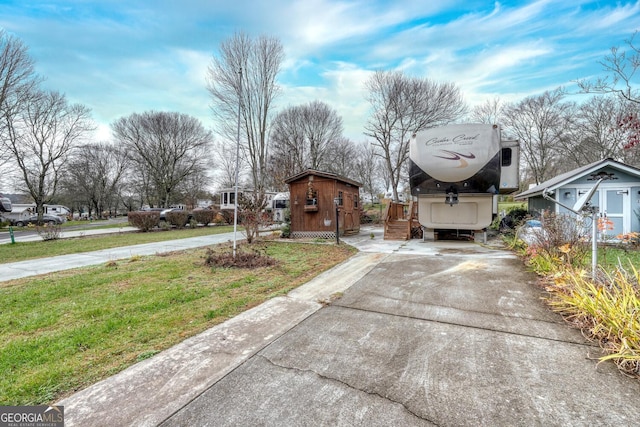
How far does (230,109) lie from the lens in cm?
1408

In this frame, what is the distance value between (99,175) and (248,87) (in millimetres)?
31651

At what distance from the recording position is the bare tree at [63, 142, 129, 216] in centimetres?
3212

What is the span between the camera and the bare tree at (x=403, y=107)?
1858cm

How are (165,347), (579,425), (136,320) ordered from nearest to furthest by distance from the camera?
(579,425) → (165,347) → (136,320)

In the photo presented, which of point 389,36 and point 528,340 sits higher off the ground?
point 389,36

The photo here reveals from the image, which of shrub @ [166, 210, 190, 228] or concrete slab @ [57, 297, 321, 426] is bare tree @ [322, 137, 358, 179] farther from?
concrete slab @ [57, 297, 321, 426]

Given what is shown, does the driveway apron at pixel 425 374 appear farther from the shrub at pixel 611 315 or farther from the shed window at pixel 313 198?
the shed window at pixel 313 198

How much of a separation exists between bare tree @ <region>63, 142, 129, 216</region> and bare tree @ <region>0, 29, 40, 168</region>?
15623 mm

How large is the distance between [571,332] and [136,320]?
452 cm

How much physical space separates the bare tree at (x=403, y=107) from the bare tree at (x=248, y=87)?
8.45m

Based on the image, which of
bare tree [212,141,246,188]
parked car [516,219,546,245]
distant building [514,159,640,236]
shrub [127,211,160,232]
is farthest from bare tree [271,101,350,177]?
parked car [516,219,546,245]

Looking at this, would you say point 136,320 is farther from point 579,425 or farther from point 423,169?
point 423,169

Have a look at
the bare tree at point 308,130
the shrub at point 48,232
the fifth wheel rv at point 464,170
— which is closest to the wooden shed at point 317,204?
the fifth wheel rv at point 464,170

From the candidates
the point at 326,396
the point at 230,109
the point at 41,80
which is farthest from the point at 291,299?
the point at 41,80
